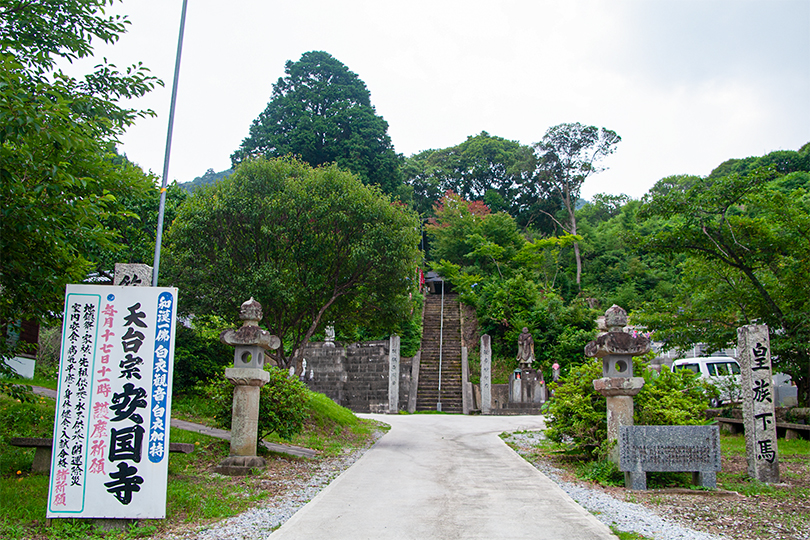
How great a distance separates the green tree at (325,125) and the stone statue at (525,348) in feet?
43.2

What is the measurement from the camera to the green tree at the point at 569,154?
3478 cm

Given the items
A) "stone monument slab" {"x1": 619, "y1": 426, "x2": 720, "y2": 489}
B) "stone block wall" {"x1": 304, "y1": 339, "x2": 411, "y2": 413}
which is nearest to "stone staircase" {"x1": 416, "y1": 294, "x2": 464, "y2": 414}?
"stone block wall" {"x1": 304, "y1": 339, "x2": 411, "y2": 413}

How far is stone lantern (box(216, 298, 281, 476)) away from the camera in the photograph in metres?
7.94

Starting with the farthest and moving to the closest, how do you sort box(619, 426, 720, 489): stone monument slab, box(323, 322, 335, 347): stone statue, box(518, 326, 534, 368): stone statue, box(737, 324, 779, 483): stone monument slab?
box(323, 322, 335, 347): stone statue → box(518, 326, 534, 368): stone statue → box(737, 324, 779, 483): stone monument slab → box(619, 426, 720, 489): stone monument slab

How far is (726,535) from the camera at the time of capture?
199 inches

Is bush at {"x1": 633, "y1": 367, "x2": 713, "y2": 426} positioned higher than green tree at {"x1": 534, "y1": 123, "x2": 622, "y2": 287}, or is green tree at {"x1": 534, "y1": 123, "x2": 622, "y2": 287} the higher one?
green tree at {"x1": 534, "y1": 123, "x2": 622, "y2": 287}

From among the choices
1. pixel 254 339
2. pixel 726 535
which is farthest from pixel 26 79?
pixel 726 535

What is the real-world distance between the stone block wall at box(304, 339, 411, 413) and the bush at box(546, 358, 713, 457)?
13.4 m

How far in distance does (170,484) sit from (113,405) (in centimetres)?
197

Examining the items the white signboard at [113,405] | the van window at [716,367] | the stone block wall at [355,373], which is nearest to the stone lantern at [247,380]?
the white signboard at [113,405]

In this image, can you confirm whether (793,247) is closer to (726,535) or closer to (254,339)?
(726,535)

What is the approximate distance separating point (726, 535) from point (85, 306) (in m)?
6.34

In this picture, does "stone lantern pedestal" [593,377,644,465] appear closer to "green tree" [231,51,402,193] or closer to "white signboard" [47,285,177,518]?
"white signboard" [47,285,177,518]

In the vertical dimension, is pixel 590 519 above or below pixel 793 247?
below
